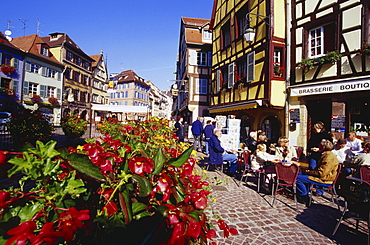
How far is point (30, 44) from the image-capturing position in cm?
2698

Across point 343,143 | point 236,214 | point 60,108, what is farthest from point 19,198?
point 60,108

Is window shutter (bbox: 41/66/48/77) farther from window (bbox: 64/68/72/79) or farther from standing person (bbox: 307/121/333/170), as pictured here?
standing person (bbox: 307/121/333/170)

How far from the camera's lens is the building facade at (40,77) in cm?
2520

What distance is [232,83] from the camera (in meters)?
12.9

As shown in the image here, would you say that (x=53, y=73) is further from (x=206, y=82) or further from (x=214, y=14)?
(x=214, y=14)

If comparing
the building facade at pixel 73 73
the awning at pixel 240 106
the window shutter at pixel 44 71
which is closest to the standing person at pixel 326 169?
the awning at pixel 240 106

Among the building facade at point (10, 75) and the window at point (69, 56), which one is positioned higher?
the window at point (69, 56)

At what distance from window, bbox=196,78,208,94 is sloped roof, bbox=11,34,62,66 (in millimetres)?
20251

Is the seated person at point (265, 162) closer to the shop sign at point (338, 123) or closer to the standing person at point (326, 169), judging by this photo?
the standing person at point (326, 169)

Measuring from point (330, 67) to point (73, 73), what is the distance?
109 feet

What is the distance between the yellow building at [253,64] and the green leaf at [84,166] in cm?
1010

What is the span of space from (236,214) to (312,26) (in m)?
9.01

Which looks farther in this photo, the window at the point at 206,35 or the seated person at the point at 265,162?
the window at the point at 206,35

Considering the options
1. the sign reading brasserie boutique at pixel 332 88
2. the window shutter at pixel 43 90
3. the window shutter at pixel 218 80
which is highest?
the window shutter at pixel 43 90
